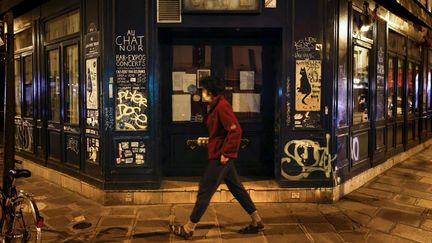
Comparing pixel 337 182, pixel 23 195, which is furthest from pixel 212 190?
pixel 337 182

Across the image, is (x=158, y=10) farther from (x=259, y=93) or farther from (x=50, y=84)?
(x=50, y=84)

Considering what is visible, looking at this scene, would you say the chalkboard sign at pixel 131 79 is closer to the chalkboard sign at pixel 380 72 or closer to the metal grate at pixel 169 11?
the metal grate at pixel 169 11

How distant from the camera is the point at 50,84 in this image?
335 inches

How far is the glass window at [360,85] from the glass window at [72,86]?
5.28m

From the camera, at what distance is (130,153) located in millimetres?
6570

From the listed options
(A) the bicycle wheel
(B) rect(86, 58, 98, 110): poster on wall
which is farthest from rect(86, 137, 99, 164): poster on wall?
(A) the bicycle wheel

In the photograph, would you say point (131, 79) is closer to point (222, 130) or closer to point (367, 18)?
point (222, 130)

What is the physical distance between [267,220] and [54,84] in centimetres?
533

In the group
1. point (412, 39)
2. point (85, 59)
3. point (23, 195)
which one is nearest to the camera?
point (23, 195)

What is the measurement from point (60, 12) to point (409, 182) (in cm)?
787

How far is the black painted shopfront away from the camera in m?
6.52

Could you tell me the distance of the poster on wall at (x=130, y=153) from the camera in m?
6.56

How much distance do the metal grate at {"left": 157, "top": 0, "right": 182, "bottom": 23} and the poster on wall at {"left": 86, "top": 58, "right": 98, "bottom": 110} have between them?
1352 millimetres

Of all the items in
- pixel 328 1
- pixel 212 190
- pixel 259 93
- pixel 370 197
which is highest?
pixel 328 1
